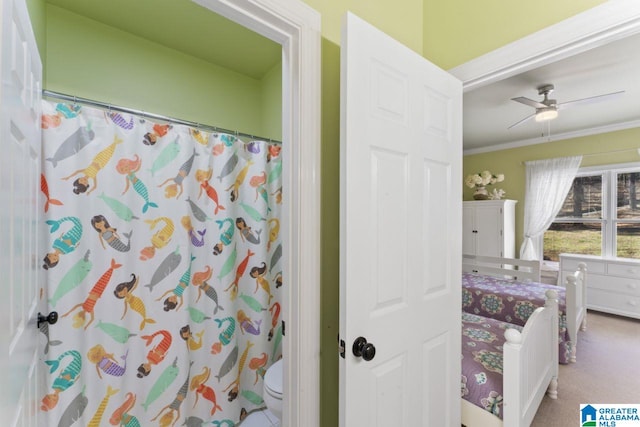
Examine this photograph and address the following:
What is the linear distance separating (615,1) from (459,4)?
59cm

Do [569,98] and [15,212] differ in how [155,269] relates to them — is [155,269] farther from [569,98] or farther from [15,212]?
[569,98]

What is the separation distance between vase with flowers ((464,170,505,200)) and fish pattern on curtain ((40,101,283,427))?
3.63 meters

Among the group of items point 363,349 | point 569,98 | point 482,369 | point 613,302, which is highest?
point 569,98

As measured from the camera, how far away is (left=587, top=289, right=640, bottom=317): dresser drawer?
11.8 feet

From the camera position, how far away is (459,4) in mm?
1334

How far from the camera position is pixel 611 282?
3.77m

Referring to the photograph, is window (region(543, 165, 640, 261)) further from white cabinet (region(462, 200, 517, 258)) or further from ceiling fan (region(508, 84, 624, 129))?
ceiling fan (region(508, 84, 624, 129))

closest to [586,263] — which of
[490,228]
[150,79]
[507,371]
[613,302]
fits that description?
[613,302]

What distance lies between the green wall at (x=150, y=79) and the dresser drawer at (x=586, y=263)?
14.7 feet

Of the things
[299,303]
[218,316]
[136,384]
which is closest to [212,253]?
[218,316]

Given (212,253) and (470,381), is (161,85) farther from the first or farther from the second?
(470,381)

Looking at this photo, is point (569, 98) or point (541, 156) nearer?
point (569, 98)

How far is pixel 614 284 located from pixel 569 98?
2584mm

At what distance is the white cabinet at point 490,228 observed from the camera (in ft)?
13.9
